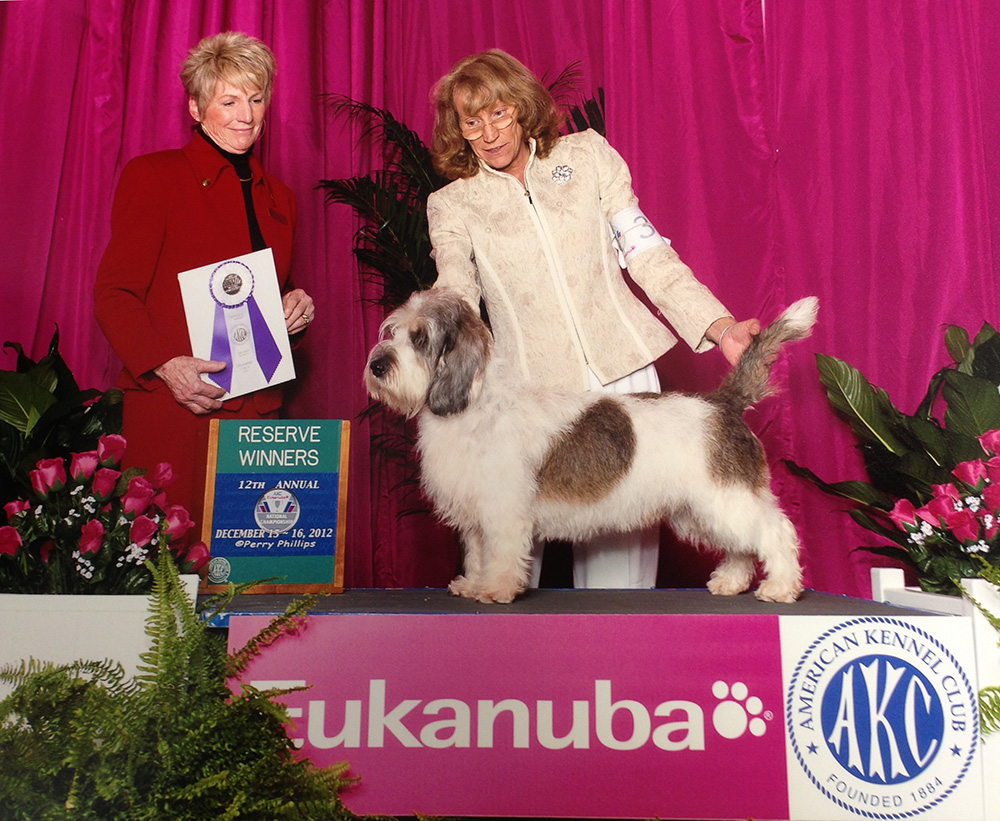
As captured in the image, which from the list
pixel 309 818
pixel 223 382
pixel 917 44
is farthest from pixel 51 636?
pixel 917 44

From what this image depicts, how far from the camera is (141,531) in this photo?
2125mm

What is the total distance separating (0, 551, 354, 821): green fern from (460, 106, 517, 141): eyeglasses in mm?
1695

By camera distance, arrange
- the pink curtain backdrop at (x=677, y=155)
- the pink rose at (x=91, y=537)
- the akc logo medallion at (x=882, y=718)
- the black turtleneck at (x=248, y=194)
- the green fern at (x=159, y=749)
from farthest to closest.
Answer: the pink curtain backdrop at (x=677, y=155)
the black turtleneck at (x=248, y=194)
the pink rose at (x=91, y=537)
the akc logo medallion at (x=882, y=718)
the green fern at (x=159, y=749)

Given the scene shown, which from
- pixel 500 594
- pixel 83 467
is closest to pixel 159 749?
pixel 500 594

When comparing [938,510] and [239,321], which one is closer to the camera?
[938,510]

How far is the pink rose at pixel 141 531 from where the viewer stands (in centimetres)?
212

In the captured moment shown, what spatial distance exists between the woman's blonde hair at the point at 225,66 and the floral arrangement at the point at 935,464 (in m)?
2.31

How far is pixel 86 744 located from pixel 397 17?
3399mm

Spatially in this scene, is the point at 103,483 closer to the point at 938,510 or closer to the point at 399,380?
the point at 399,380

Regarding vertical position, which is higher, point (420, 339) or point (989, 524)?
point (420, 339)

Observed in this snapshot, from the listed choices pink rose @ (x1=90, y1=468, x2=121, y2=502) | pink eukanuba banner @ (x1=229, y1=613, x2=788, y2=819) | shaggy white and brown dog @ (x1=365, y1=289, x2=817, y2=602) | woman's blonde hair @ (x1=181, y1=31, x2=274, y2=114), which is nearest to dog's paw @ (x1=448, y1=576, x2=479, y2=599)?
shaggy white and brown dog @ (x1=365, y1=289, x2=817, y2=602)

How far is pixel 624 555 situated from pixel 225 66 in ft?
6.98

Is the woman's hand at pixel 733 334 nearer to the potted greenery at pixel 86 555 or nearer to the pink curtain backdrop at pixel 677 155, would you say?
the pink curtain backdrop at pixel 677 155

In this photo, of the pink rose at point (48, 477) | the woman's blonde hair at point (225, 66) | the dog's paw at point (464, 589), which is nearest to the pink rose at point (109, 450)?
the pink rose at point (48, 477)
